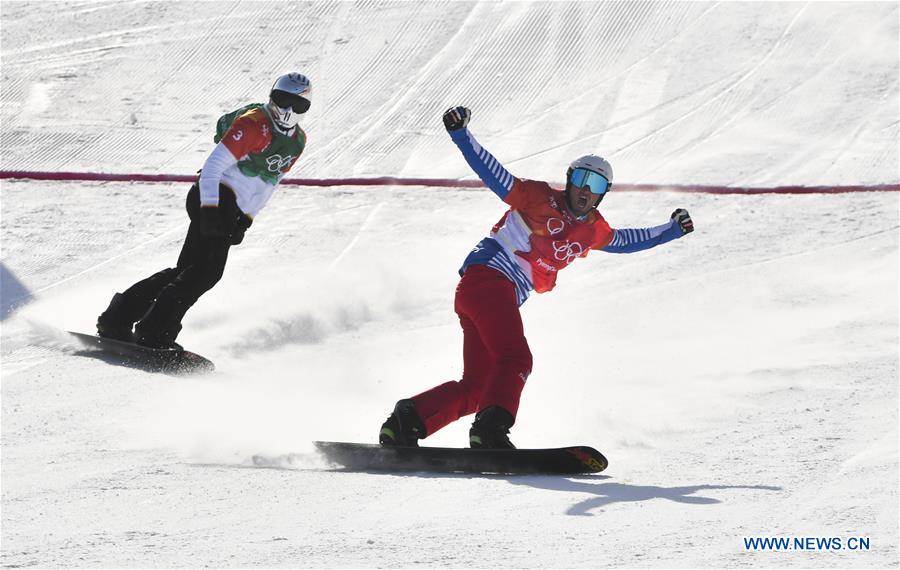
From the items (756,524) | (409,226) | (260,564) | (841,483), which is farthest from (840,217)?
(260,564)

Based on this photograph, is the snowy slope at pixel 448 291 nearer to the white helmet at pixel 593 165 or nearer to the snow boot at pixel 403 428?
the snow boot at pixel 403 428

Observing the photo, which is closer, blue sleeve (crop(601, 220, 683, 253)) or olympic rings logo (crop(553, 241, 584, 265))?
olympic rings logo (crop(553, 241, 584, 265))

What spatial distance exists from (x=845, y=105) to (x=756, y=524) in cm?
796

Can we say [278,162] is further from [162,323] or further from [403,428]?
[403,428]

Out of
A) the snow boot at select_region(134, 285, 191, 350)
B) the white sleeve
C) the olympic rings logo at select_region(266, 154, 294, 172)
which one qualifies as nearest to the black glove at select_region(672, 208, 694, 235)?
the olympic rings logo at select_region(266, 154, 294, 172)

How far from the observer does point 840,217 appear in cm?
1002

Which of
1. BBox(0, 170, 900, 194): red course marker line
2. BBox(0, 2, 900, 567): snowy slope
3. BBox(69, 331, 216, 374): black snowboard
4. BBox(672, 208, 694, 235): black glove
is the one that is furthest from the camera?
BBox(0, 170, 900, 194): red course marker line

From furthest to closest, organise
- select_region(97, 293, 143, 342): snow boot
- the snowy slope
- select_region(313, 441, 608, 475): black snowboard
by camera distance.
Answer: select_region(97, 293, 143, 342): snow boot < select_region(313, 441, 608, 475): black snowboard < the snowy slope

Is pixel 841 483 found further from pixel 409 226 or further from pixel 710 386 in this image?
pixel 409 226

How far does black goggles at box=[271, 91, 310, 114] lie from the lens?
7543mm

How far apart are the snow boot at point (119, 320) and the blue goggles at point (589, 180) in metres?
2.88

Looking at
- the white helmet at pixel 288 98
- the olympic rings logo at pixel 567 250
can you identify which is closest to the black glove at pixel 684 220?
the olympic rings logo at pixel 567 250

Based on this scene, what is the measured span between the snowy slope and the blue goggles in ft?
3.90

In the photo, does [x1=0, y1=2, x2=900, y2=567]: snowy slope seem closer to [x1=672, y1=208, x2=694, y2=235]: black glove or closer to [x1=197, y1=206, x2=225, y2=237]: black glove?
[x1=197, y1=206, x2=225, y2=237]: black glove
